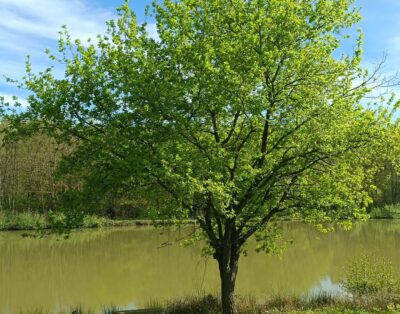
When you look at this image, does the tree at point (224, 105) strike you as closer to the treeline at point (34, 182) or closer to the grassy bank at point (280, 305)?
the grassy bank at point (280, 305)

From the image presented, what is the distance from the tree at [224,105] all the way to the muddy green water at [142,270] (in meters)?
3.27

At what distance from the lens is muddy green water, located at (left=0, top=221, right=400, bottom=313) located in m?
16.8

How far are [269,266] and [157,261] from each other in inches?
265

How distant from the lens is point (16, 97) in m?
10.1

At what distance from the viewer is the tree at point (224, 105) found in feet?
30.5

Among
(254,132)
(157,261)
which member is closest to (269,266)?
(157,261)

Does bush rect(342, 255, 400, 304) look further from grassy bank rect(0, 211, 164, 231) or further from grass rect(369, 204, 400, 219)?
grass rect(369, 204, 400, 219)

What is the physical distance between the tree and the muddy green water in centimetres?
327

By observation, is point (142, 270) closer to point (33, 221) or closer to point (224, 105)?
point (224, 105)

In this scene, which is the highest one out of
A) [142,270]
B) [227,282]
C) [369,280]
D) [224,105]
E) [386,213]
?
[224,105]

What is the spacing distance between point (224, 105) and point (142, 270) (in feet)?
50.4

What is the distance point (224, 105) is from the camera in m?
9.64

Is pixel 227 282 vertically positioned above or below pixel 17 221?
below

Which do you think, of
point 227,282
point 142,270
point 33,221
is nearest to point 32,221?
point 33,221
